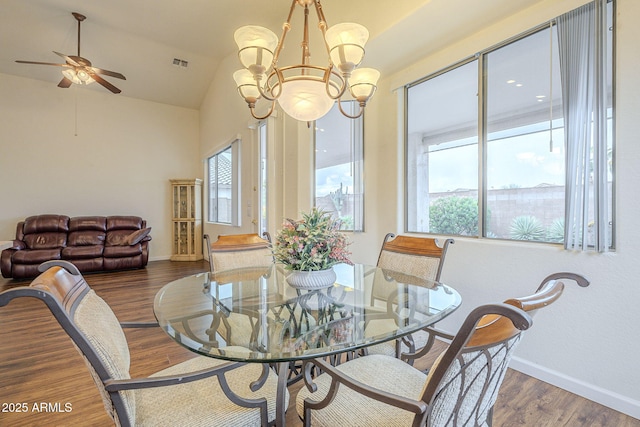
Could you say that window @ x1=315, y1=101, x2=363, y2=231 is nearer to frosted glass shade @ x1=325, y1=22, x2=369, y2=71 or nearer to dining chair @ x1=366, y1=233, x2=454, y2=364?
dining chair @ x1=366, y1=233, x2=454, y2=364

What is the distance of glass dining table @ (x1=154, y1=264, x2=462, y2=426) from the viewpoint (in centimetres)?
104

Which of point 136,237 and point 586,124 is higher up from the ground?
point 586,124

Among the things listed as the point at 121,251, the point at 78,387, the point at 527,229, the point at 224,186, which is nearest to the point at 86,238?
the point at 121,251

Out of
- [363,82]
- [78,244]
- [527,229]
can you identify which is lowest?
[78,244]

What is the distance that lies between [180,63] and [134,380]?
616 centimetres

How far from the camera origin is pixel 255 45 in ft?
5.33

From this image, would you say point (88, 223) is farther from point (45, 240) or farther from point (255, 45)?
point (255, 45)

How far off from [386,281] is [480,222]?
1.07 m

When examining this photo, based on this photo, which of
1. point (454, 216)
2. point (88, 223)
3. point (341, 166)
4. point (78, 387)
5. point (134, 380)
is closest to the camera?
point (134, 380)

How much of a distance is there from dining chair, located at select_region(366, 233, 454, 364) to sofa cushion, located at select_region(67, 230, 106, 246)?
229 inches

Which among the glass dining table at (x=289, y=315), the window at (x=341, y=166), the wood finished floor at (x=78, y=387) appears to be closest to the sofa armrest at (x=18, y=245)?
the wood finished floor at (x=78, y=387)

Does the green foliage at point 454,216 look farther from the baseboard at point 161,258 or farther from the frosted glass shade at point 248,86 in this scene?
the baseboard at point 161,258

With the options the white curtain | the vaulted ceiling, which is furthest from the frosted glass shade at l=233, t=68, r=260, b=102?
the white curtain

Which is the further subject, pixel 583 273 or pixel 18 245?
pixel 18 245
